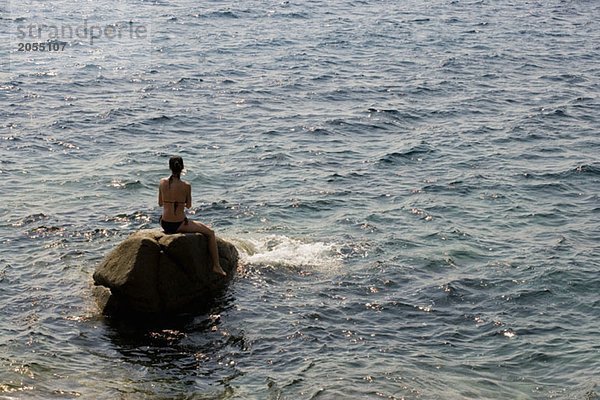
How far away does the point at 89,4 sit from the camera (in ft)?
185

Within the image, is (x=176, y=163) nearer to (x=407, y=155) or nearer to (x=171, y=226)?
(x=171, y=226)

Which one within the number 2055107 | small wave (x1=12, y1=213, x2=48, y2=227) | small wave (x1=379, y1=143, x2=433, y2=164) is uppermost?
the number 2055107

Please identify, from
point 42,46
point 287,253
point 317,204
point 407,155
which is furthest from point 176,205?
point 42,46

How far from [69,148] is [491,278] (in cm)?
1439

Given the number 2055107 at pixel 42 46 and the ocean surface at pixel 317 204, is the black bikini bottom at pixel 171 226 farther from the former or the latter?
the number 2055107 at pixel 42 46

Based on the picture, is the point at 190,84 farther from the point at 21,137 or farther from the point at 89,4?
the point at 89,4

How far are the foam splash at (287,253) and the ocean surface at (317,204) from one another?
0.23 ft

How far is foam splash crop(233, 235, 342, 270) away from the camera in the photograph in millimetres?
20953

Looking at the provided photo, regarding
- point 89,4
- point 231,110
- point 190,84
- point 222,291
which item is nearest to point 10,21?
point 89,4

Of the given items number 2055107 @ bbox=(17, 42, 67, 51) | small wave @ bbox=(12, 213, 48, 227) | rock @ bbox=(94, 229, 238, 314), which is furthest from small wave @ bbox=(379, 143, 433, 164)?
number 2055107 @ bbox=(17, 42, 67, 51)

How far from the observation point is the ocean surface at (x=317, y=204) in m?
16.7

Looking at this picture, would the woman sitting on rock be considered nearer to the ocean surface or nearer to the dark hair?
the dark hair

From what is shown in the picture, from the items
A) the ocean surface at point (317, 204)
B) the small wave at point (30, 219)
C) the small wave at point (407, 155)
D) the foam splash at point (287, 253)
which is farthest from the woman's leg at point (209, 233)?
the small wave at point (407, 155)

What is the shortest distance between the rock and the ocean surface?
14.6 inches
